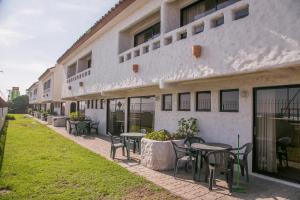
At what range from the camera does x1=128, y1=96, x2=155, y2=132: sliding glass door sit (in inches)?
549

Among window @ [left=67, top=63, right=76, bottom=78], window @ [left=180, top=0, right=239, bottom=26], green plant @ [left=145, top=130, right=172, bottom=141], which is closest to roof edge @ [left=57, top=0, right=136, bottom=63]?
window @ [left=180, top=0, right=239, bottom=26]

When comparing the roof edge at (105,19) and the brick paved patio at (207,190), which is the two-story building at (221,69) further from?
the brick paved patio at (207,190)

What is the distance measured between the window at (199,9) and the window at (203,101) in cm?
301

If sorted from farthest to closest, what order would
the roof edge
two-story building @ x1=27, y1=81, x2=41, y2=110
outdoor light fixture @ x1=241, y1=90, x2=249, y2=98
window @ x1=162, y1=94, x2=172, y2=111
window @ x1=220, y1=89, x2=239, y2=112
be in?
two-story building @ x1=27, y1=81, x2=41, y2=110 → window @ x1=162, y1=94, x2=172, y2=111 → the roof edge → window @ x1=220, y1=89, x2=239, y2=112 → outdoor light fixture @ x1=241, y1=90, x2=249, y2=98

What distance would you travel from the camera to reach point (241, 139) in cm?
877

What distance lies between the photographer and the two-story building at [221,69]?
20.8 ft

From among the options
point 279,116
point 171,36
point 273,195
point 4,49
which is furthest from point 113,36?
point 4,49

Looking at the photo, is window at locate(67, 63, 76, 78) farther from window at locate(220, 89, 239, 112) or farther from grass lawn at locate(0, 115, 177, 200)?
window at locate(220, 89, 239, 112)

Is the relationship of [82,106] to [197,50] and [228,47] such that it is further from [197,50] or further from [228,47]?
[228,47]

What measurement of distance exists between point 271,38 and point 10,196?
7.14m

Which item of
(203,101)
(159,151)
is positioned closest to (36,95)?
(203,101)

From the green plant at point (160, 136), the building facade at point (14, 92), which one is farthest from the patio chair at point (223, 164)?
the building facade at point (14, 92)

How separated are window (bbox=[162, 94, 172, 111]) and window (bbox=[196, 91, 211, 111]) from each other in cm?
191

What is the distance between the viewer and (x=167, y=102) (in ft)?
41.8
